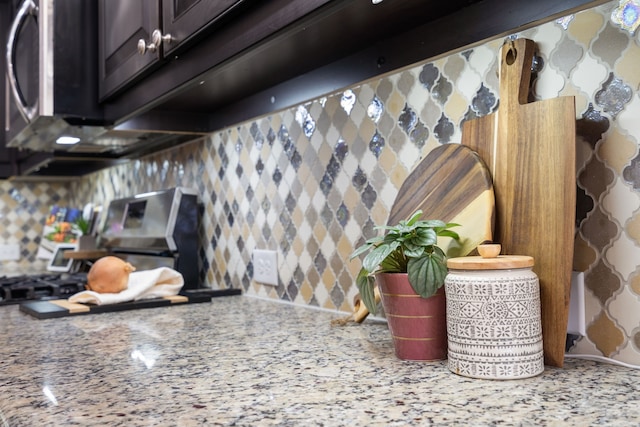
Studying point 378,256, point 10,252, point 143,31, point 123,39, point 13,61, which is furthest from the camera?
point 10,252

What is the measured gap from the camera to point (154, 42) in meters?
1.22

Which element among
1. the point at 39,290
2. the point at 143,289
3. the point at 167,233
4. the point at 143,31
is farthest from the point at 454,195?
the point at 39,290

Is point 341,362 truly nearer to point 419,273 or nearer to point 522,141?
point 419,273

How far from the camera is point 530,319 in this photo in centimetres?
78

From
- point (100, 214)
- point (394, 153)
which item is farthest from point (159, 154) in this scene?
point (394, 153)

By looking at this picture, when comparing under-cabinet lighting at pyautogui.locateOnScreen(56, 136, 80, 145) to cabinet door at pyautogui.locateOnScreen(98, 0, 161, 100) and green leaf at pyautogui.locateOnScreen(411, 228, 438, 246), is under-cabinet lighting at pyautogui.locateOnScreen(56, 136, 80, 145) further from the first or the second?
green leaf at pyautogui.locateOnScreen(411, 228, 438, 246)

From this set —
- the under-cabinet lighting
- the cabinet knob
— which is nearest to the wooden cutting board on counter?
the cabinet knob

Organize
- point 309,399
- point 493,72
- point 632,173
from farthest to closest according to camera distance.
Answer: point 493,72 < point 632,173 < point 309,399

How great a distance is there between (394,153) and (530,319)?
0.52m

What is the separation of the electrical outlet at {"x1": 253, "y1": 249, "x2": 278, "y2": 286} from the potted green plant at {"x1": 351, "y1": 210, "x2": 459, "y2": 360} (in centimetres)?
72

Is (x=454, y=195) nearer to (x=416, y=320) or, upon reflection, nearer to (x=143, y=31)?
(x=416, y=320)

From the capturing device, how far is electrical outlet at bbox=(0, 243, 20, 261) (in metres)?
3.27

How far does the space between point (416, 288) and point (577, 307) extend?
230 millimetres

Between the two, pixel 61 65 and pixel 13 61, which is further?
pixel 13 61
